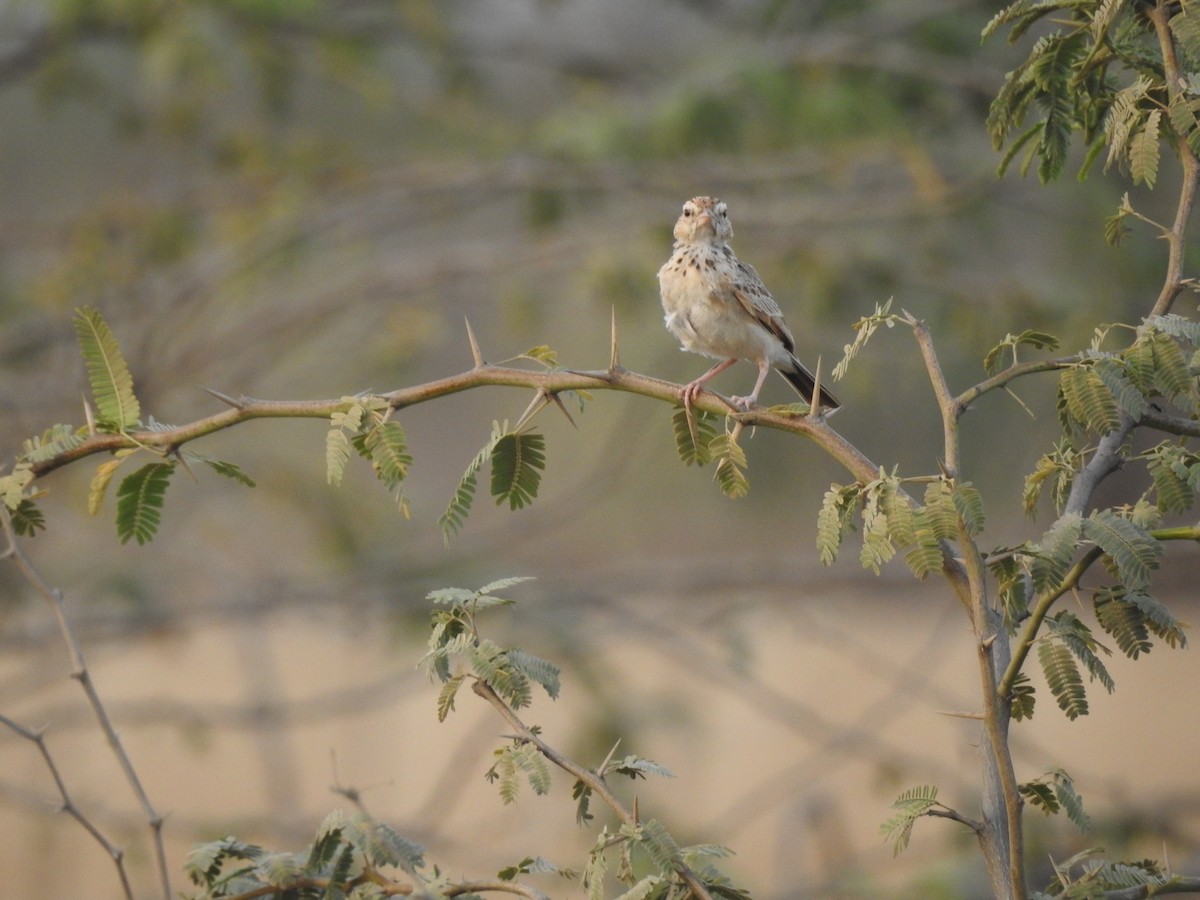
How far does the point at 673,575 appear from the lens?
25.1 feet

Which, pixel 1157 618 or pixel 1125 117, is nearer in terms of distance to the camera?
pixel 1157 618

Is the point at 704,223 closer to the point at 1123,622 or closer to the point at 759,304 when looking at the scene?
the point at 759,304

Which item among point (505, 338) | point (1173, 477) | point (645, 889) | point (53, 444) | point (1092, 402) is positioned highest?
point (505, 338)

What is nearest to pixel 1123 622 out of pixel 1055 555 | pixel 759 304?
pixel 1055 555

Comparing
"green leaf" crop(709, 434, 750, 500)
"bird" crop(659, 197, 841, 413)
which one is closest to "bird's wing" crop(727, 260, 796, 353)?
"bird" crop(659, 197, 841, 413)

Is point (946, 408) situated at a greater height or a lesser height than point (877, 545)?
greater

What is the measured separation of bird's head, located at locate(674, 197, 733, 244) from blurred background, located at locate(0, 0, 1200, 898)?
1.80 metres

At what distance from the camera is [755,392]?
115 inches

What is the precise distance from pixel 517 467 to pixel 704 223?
202 centimetres

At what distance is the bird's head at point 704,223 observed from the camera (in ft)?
12.2

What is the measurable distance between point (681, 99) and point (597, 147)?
536 mm

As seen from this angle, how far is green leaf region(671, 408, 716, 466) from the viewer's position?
6.40ft

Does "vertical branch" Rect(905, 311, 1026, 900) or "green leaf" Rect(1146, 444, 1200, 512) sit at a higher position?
"green leaf" Rect(1146, 444, 1200, 512)

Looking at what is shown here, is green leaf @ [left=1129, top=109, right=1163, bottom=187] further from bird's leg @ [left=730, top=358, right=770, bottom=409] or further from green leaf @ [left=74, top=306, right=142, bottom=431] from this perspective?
green leaf @ [left=74, top=306, right=142, bottom=431]
